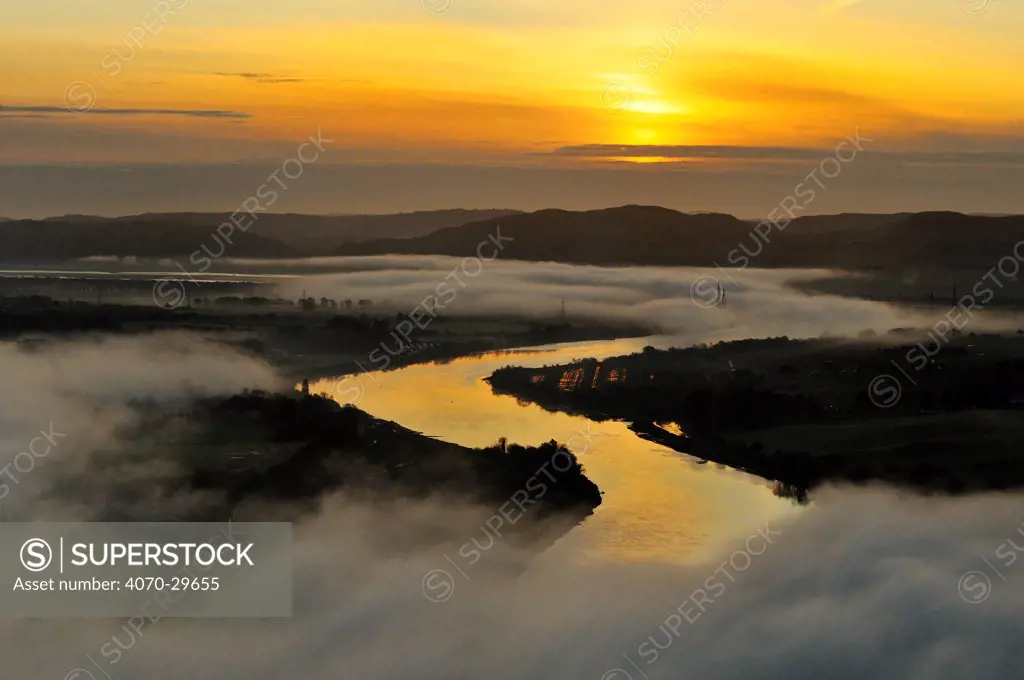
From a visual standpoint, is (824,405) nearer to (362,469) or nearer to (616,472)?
(616,472)

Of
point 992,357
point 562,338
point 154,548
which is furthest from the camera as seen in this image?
point 562,338

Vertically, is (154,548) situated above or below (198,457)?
below

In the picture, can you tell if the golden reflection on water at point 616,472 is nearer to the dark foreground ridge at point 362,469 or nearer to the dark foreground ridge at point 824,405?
the dark foreground ridge at point 362,469

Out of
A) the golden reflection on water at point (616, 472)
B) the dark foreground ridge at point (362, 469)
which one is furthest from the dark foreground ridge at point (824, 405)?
the dark foreground ridge at point (362, 469)

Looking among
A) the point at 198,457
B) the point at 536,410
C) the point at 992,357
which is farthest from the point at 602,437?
the point at 992,357

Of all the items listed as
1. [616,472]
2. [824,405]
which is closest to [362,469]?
[616,472]

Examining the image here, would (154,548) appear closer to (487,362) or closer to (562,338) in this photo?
(487,362)
